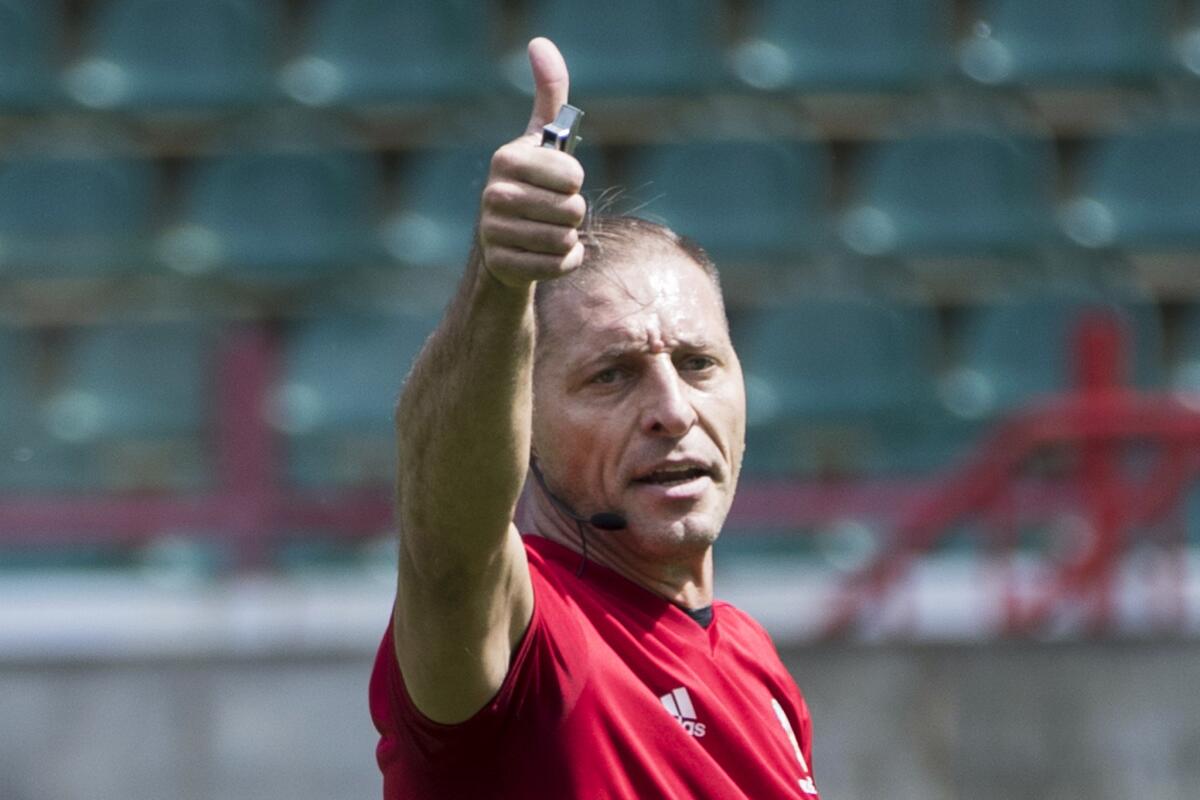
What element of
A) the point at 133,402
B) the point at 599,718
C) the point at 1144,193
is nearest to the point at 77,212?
the point at 133,402

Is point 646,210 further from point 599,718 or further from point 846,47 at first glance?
point 599,718

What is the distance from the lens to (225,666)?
5.27 meters

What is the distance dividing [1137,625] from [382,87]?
18.0 ft

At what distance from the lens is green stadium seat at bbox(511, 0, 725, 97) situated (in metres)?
9.88

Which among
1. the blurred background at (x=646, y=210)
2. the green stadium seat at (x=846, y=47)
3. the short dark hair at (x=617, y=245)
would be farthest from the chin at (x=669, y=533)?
the green stadium seat at (x=846, y=47)

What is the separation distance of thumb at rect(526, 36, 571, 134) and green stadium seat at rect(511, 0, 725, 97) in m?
8.29

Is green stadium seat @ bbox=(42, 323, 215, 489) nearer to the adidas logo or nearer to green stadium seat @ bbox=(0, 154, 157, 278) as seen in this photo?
green stadium seat @ bbox=(0, 154, 157, 278)

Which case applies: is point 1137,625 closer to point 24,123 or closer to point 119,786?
point 119,786

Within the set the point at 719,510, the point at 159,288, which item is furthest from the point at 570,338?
the point at 159,288

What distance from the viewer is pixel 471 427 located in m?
1.62

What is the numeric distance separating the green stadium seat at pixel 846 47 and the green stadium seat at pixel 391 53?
143 centimetres

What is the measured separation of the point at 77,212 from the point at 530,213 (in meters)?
8.61

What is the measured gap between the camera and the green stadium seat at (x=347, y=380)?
8922 millimetres

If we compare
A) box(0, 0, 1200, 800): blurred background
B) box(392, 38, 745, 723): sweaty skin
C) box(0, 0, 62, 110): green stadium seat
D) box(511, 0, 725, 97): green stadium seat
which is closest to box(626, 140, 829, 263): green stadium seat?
box(0, 0, 1200, 800): blurred background
